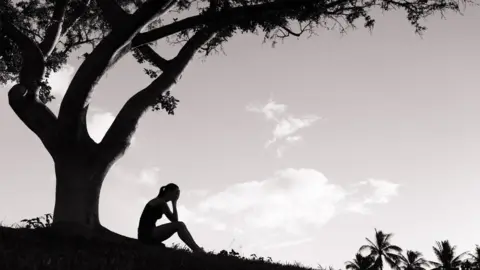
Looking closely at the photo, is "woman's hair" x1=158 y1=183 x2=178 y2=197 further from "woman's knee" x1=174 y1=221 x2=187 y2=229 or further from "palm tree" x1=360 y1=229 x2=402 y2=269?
"palm tree" x1=360 y1=229 x2=402 y2=269

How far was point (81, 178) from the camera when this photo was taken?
34.7ft

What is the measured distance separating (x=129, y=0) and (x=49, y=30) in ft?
9.61

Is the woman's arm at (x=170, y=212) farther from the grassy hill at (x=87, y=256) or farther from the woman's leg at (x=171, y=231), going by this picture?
the grassy hill at (x=87, y=256)

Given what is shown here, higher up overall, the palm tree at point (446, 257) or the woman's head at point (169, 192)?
the palm tree at point (446, 257)

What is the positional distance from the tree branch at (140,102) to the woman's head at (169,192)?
6.10 feet

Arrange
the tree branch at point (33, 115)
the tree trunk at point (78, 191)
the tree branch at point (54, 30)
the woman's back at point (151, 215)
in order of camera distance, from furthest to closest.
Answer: the tree branch at point (54, 30)
the tree branch at point (33, 115)
the tree trunk at point (78, 191)
the woman's back at point (151, 215)

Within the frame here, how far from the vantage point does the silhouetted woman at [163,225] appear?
9.56m

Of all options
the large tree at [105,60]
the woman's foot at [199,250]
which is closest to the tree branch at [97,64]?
→ the large tree at [105,60]

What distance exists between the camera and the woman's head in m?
9.77

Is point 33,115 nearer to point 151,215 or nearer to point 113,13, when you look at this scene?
point 113,13

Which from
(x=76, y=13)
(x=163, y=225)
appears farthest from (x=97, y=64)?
(x=76, y=13)

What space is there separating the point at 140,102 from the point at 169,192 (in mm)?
2850

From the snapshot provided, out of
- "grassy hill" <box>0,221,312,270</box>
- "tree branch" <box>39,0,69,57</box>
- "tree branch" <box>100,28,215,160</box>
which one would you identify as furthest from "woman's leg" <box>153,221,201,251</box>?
"tree branch" <box>39,0,69,57</box>

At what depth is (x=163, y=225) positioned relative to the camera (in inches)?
379
